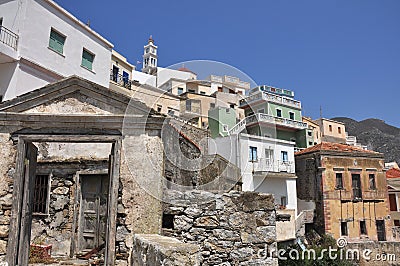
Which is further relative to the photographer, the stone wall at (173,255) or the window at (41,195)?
the window at (41,195)

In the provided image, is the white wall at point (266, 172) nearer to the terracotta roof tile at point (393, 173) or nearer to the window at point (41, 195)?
the window at point (41, 195)

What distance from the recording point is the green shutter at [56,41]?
14352mm

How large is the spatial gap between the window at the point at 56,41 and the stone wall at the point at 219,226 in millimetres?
11163

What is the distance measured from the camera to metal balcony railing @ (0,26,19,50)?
40.4 ft

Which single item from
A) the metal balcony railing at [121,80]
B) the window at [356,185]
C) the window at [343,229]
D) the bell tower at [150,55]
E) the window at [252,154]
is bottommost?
the window at [343,229]

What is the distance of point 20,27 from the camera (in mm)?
12875

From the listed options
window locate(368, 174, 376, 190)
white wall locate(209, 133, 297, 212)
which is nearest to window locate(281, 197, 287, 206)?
white wall locate(209, 133, 297, 212)

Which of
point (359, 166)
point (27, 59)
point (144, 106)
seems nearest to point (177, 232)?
point (144, 106)

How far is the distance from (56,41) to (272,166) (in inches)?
607

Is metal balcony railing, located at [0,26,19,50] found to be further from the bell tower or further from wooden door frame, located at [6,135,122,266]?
the bell tower

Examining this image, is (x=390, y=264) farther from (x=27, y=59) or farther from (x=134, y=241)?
(x=27, y=59)

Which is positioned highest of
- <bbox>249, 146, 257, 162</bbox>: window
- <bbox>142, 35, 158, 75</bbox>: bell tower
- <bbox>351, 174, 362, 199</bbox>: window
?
<bbox>142, 35, 158, 75</bbox>: bell tower

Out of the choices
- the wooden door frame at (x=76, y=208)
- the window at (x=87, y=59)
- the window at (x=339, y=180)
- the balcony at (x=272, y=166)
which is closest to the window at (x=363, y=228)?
the window at (x=339, y=180)

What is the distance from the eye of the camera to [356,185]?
83.5 ft
